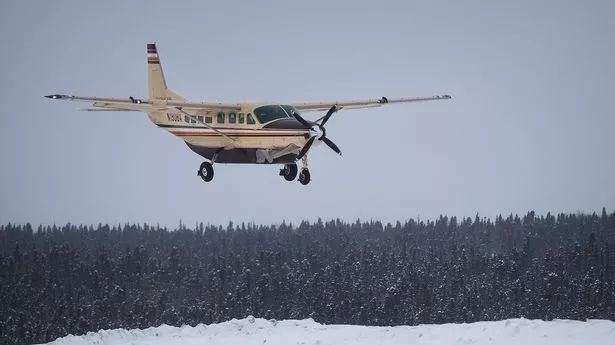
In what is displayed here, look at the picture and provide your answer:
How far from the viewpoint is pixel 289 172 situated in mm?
48000

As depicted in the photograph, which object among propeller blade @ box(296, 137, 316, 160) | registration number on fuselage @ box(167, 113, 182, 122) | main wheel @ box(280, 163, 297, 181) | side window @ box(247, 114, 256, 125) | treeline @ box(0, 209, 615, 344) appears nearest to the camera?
propeller blade @ box(296, 137, 316, 160)

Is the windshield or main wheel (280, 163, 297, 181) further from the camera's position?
main wheel (280, 163, 297, 181)

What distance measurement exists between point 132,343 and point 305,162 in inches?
932

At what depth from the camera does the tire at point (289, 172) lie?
4788 centimetres

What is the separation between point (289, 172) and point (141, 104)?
8.41 meters

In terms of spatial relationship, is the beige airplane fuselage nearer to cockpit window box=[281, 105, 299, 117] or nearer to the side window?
the side window

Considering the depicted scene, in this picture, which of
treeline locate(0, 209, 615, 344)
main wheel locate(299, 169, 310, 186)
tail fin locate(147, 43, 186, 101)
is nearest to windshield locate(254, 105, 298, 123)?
main wheel locate(299, 169, 310, 186)

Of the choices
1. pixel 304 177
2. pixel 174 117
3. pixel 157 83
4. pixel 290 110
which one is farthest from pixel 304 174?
pixel 157 83

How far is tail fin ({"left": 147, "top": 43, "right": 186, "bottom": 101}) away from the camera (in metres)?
57.2

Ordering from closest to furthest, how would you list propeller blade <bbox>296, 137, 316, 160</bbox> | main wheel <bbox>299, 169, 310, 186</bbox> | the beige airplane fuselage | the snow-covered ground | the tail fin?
1. propeller blade <bbox>296, 137, 316, 160</bbox>
2. the beige airplane fuselage
3. main wheel <bbox>299, 169, 310, 186</bbox>
4. the snow-covered ground
5. the tail fin

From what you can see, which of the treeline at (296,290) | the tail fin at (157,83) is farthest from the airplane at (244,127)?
the treeline at (296,290)

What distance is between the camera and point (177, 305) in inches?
7264

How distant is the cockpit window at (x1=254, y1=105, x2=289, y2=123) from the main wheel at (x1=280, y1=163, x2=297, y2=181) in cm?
302

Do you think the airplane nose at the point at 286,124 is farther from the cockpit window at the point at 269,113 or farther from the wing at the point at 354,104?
the wing at the point at 354,104
